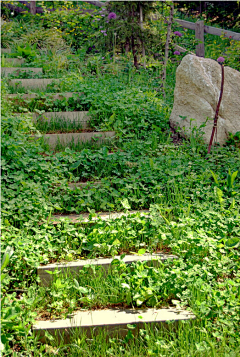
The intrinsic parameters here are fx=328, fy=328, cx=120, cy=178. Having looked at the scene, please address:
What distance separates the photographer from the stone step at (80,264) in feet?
8.15

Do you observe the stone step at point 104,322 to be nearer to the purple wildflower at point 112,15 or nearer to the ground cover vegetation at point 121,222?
the ground cover vegetation at point 121,222

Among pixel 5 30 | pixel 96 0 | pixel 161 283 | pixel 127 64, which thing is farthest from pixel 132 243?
pixel 96 0

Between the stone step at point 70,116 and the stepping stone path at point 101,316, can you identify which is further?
the stone step at point 70,116

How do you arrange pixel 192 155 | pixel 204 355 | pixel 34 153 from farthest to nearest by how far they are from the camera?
pixel 192 155 < pixel 34 153 < pixel 204 355

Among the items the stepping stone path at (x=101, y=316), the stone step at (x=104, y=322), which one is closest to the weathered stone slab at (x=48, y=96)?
the stepping stone path at (x=101, y=316)

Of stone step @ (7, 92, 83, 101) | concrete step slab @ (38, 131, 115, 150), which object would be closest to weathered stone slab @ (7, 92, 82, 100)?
stone step @ (7, 92, 83, 101)

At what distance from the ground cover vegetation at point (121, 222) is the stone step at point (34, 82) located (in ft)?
0.42

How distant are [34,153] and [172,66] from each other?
17.3ft

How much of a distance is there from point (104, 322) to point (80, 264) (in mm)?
553

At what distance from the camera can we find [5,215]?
9.52 ft

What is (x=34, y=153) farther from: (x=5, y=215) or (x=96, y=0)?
(x=96, y=0)

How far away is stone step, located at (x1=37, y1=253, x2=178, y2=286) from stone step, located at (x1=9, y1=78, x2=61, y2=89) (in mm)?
4172

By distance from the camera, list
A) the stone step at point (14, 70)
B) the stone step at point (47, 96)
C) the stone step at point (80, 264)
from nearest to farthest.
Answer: the stone step at point (80, 264)
the stone step at point (47, 96)
the stone step at point (14, 70)

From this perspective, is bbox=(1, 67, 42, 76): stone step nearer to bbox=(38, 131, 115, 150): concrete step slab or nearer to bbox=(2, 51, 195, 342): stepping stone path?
bbox=(38, 131, 115, 150): concrete step slab
